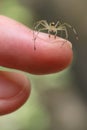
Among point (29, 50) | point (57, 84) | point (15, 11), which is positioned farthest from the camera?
point (57, 84)

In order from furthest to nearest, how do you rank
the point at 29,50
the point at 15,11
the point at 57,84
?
the point at 57,84 < the point at 15,11 < the point at 29,50

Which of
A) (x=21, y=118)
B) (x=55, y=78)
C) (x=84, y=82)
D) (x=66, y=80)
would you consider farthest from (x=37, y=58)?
(x=84, y=82)

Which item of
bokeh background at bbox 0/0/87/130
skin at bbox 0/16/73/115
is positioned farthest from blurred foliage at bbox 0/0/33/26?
skin at bbox 0/16/73/115

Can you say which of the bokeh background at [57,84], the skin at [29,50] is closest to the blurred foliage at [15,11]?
the bokeh background at [57,84]

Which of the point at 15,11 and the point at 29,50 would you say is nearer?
the point at 29,50

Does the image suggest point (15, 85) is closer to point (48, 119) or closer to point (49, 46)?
point (49, 46)

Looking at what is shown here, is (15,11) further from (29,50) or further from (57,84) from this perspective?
(29,50)

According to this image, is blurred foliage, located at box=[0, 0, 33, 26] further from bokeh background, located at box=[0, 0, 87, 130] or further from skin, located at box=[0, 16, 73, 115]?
skin, located at box=[0, 16, 73, 115]

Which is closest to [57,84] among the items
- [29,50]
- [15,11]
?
[15,11]
